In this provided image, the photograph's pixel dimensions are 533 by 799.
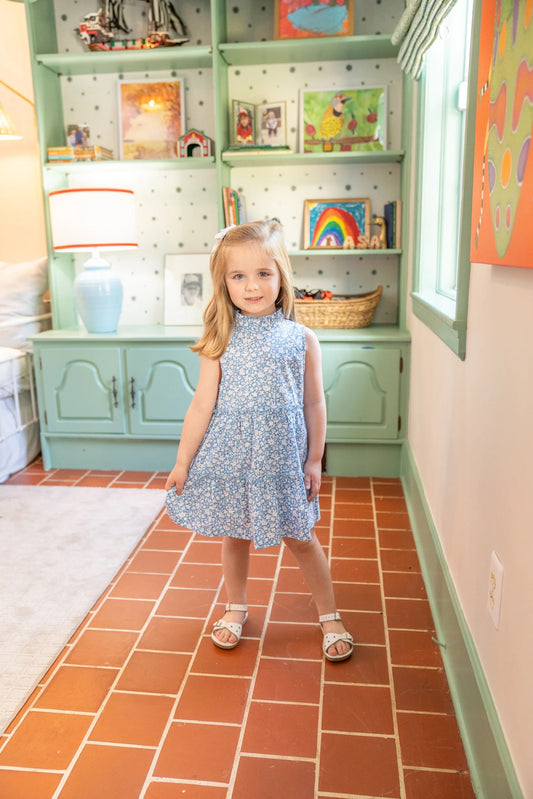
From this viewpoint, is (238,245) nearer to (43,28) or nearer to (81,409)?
(81,409)

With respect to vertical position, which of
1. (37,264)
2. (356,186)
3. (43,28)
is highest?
(43,28)

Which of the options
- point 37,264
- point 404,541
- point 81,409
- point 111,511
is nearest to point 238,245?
point 404,541

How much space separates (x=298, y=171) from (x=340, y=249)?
51 cm

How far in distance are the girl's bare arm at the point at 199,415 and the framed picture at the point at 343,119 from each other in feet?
6.54

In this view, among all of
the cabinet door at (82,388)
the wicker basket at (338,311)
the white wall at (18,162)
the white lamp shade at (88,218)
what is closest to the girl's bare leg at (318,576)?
the wicker basket at (338,311)

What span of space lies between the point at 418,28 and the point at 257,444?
59.2 inches

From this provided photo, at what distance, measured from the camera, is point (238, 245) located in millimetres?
1636

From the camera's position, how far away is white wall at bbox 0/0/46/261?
3672 millimetres

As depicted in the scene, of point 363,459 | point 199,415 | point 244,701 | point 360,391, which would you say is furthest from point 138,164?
point 244,701

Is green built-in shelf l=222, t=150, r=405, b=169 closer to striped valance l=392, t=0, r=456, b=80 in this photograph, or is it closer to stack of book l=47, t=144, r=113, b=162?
striped valance l=392, t=0, r=456, b=80

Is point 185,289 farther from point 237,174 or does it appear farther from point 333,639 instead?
point 333,639

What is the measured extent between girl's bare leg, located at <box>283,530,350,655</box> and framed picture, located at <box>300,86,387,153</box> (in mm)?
2196

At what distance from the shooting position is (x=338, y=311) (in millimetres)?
3293

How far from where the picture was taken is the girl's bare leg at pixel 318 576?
1829 mm
